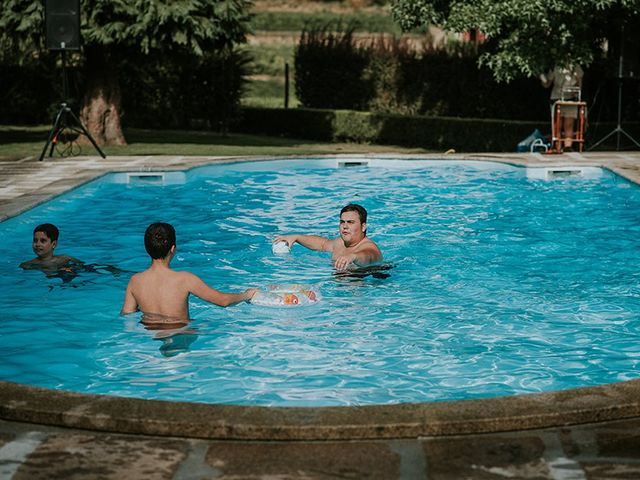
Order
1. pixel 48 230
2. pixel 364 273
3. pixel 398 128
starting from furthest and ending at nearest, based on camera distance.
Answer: pixel 398 128 → pixel 364 273 → pixel 48 230

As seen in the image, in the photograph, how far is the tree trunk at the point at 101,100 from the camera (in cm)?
2156

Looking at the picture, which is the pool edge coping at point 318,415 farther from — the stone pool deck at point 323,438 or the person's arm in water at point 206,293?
the person's arm in water at point 206,293

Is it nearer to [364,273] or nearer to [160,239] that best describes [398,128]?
[364,273]

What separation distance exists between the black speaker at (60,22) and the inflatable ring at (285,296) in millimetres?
9733

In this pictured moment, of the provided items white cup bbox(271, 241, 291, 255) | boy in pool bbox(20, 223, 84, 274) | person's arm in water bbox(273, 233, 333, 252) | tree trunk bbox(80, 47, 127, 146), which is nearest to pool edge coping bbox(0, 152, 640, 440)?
boy in pool bbox(20, 223, 84, 274)

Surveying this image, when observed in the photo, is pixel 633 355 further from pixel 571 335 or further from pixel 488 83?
pixel 488 83

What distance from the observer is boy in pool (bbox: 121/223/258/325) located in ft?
23.1

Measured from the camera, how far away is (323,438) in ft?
13.9

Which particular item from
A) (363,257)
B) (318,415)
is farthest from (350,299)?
(318,415)

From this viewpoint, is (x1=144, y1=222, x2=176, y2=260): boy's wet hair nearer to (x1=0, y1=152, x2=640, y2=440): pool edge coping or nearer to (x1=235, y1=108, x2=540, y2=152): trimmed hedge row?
(x1=0, y1=152, x2=640, y2=440): pool edge coping

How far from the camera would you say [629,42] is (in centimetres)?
1908

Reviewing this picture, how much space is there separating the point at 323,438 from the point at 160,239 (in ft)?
10.1

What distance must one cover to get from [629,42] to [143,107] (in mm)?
15157

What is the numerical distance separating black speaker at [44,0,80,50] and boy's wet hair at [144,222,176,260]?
34.4ft
